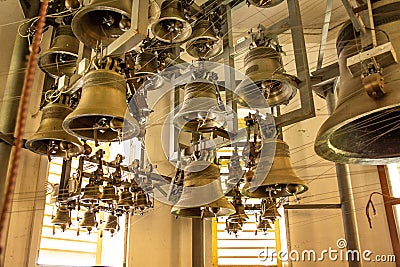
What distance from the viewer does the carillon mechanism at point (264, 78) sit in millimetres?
2031

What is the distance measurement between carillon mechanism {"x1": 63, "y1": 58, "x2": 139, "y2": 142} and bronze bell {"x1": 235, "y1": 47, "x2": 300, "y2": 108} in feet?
2.46

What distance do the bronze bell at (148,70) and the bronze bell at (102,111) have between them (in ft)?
2.45

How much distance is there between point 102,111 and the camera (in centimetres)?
147

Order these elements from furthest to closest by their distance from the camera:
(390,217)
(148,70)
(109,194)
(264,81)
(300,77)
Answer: (390,217) → (109,194) → (148,70) → (264,81) → (300,77)

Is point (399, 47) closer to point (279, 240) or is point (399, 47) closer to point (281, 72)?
point (281, 72)

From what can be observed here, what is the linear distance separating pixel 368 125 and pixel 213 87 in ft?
3.68

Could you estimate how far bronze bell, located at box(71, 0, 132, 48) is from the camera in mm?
1540

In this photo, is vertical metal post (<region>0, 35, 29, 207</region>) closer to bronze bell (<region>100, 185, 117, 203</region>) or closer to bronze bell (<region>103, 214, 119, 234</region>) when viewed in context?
bronze bell (<region>100, 185, 117, 203</region>)

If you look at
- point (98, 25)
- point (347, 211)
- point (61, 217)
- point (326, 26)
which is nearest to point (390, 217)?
point (347, 211)

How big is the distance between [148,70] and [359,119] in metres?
1.39

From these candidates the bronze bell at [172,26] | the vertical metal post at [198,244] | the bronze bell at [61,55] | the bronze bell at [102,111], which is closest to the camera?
the bronze bell at [102,111]

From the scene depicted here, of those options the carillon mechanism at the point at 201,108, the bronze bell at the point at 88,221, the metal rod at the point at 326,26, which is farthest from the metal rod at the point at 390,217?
the bronze bell at the point at 88,221

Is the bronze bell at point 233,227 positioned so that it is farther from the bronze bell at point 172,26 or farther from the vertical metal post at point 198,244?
the bronze bell at point 172,26

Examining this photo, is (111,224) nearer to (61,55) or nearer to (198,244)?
(198,244)
